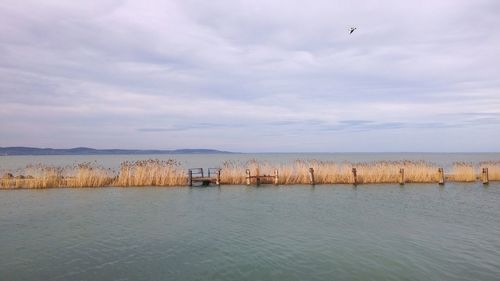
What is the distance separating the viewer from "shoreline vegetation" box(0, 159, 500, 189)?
2469cm

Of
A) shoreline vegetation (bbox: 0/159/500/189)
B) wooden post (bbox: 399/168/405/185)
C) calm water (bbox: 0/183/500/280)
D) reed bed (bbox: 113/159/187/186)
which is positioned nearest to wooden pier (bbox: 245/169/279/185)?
shoreline vegetation (bbox: 0/159/500/189)

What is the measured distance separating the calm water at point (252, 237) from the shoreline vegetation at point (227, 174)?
12.5 feet

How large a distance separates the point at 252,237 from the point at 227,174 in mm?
14869

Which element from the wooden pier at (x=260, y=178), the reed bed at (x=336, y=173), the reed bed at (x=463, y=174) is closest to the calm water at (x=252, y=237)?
the wooden pier at (x=260, y=178)

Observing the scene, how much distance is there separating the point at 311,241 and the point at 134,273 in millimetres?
5245

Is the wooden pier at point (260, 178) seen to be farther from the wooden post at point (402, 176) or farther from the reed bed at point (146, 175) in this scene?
the wooden post at point (402, 176)

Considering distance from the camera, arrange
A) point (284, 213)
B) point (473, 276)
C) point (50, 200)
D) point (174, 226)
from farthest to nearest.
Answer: point (50, 200)
point (284, 213)
point (174, 226)
point (473, 276)

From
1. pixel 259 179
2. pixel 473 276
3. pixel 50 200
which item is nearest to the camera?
pixel 473 276

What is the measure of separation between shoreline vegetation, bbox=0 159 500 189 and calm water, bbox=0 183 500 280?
150 inches

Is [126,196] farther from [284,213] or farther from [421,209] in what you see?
[421,209]

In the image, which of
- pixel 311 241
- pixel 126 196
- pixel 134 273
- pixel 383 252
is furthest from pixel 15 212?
pixel 383 252

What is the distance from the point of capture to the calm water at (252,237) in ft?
28.6

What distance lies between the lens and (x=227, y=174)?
26.5 meters

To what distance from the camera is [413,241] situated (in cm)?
1109
